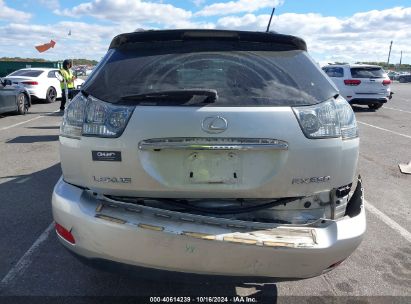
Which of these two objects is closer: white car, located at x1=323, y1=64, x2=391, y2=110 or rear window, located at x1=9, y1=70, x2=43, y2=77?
white car, located at x1=323, y1=64, x2=391, y2=110

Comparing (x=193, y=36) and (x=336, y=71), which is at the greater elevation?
(x=193, y=36)

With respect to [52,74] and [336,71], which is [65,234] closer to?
[336,71]

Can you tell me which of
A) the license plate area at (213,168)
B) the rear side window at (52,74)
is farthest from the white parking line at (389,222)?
the rear side window at (52,74)

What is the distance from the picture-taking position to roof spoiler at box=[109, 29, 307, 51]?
2.65 meters

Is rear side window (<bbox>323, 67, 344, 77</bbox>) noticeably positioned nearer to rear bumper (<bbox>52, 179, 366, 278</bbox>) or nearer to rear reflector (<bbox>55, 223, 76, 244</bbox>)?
rear bumper (<bbox>52, 179, 366, 278</bbox>)

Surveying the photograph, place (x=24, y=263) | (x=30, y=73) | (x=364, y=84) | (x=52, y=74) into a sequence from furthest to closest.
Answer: (x=52, y=74) < (x=30, y=73) < (x=364, y=84) < (x=24, y=263)

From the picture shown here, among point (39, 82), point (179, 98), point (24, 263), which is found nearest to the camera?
point (179, 98)

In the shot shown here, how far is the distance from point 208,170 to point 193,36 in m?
0.92

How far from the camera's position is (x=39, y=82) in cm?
1664

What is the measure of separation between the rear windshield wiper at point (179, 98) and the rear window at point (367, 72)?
14666 mm

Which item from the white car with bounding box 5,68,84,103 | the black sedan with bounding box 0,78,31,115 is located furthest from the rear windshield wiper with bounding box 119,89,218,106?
the white car with bounding box 5,68,84,103

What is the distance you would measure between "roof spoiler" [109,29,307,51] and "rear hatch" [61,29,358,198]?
0.72ft

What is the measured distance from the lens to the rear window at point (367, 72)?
15.7 m

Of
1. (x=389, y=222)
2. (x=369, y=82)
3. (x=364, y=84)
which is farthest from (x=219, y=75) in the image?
(x=369, y=82)
